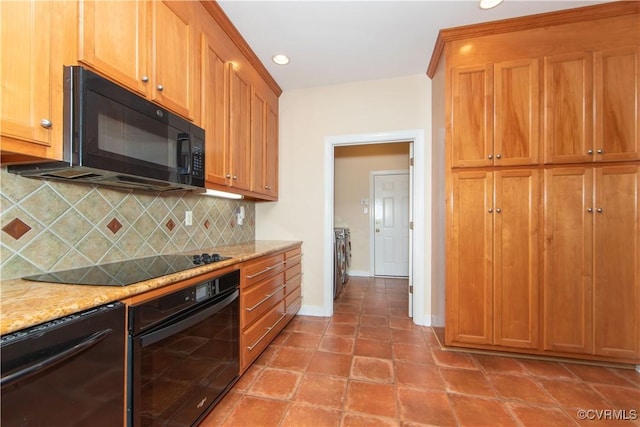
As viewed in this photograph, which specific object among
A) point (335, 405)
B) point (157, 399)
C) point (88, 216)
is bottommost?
point (335, 405)

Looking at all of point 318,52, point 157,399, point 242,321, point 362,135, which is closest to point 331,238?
point 362,135

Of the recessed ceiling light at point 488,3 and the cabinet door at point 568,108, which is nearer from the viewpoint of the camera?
the recessed ceiling light at point 488,3

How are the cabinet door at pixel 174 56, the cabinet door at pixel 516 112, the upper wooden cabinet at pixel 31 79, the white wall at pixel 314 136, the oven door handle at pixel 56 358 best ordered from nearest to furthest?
the oven door handle at pixel 56 358 → the upper wooden cabinet at pixel 31 79 → the cabinet door at pixel 174 56 → the cabinet door at pixel 516 112 → the white wall at pixel 314 136

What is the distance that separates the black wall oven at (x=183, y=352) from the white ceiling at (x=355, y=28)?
75.6 inches

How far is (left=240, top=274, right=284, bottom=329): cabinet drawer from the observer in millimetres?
1765

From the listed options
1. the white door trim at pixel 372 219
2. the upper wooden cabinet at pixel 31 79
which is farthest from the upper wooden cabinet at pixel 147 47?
the white door trim at pixel 372 219

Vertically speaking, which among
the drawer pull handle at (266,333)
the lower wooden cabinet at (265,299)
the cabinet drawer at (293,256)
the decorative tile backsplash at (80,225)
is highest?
the decorative tile backsplash at (80,225)

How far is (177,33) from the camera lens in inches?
59.3

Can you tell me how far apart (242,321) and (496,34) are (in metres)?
2.94

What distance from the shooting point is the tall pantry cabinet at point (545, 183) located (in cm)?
189

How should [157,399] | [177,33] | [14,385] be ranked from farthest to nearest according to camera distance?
[177,33] < [157,399] < [14,385]

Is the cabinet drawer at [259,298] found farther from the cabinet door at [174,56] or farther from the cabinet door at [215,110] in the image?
the cabinet door at [174,56]

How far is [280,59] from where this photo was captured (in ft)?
8.12

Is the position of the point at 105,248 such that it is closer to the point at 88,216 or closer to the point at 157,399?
the point at 88,216
